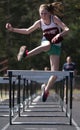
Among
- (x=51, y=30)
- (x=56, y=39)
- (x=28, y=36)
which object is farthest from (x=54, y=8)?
(x=28, y=36)

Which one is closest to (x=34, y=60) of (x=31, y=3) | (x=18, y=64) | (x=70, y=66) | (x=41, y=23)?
(x=18, y=64)

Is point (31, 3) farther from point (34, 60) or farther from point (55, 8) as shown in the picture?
point (55, 8)

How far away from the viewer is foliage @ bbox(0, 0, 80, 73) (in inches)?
1531

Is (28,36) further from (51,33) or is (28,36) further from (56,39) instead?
(56,39)

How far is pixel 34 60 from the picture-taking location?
39.2m

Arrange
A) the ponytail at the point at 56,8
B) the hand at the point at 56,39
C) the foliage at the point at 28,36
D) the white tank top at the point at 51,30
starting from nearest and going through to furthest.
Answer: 1. the hand at the point at 56,39
2. the white tank top at the point at 51,30
3. the ponytail at the point at 56,8
4. the foliage at the point at 28,36

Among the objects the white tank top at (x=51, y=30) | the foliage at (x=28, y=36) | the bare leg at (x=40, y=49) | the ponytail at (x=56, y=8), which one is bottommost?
the foliage at (x=28, y=36)

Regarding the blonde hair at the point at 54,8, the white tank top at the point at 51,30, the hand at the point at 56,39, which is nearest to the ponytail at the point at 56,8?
the blonde hair at the point at 54,8

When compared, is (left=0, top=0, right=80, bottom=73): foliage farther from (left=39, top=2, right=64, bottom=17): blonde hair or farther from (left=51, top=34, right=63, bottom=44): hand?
(left=51, top=34, right=63, bottom=44): hand

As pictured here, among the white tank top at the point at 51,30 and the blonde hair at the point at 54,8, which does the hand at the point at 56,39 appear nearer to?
the white tank top at the point at 51,30

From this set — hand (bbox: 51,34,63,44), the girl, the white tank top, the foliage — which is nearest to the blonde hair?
the girl

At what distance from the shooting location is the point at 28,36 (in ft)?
134

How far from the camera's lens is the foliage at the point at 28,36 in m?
38.9

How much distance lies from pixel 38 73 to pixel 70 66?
9.99m
